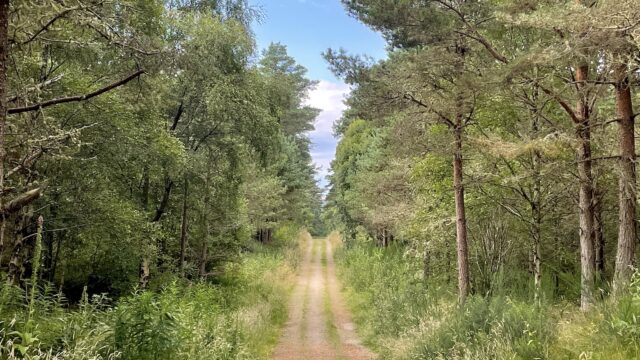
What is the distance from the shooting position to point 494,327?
713cm

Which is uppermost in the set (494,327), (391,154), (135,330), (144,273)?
(391,154)

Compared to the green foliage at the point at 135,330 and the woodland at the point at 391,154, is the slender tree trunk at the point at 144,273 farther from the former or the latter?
the green foliage at the point at 135,330

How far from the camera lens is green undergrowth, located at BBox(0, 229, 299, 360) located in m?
4.84

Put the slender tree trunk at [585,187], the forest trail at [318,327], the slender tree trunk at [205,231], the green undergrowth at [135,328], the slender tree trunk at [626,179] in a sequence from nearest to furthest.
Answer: the green undergrowth at [135,328] < the slender tree trunk at [626,179] < the slender tree trunk at [585,187] < the forest trail at [318,327] < the slender tree trunk at [205,231]

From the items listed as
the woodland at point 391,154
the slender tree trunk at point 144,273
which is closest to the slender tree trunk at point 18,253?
the woodland at point 391,154

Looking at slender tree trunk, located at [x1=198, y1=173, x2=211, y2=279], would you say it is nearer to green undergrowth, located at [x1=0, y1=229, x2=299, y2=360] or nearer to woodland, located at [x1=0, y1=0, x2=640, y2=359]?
woodland, located at [x1=0, y1=0, x2=640, y2=359]

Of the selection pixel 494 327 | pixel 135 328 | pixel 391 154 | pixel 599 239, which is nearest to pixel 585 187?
pixel 599 239

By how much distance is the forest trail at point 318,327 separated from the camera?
40.8ft

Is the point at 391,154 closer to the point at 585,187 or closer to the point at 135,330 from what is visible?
the point at 585,187

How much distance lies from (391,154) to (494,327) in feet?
20.2

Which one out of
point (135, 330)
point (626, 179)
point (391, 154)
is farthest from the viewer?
point (391, 154)

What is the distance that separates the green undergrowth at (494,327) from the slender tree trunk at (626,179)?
1026mm

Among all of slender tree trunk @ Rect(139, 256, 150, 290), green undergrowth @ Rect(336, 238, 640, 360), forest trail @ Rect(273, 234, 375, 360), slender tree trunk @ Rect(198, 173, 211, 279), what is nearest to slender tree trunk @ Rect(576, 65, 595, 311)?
green undergrowth @ Rect(336, 238, 640, 360)

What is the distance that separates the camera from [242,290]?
58.2 ft
